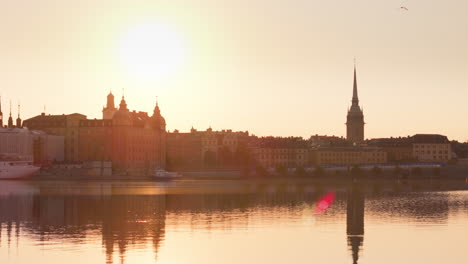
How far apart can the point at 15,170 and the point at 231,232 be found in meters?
122

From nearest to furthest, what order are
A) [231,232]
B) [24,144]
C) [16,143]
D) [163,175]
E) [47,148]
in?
[231,232], [163,175], [24,144], [16,143], [47,148]

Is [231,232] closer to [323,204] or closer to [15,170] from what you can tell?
[323,204]

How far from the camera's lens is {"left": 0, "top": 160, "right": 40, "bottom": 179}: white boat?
16612 centimetres

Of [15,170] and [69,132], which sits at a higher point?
[69,132]

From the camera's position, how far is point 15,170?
549 feet

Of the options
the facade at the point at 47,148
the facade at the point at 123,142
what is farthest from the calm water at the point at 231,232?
the facade at the point at 47,148

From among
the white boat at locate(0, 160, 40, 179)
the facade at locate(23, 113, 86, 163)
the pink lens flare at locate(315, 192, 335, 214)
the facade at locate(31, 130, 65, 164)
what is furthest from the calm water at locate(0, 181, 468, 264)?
the facade at locate(23, 113, 86, 163)

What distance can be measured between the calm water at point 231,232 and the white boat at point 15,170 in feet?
290

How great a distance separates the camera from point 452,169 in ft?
580

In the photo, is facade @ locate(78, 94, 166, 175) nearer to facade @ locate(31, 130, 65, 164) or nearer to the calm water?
facade @ locate(31, 130, 65, 164)

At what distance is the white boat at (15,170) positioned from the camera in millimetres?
166125

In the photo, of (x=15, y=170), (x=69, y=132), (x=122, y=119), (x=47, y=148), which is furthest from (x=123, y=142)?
(x=15, y=170)

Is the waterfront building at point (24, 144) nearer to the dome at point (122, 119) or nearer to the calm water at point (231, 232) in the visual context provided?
the dome at point (122, 119)

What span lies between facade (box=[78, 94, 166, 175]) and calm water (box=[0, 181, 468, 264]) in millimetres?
103939
